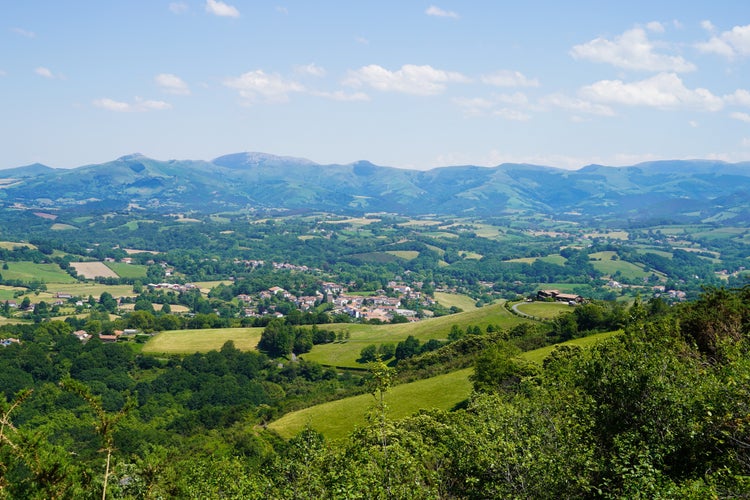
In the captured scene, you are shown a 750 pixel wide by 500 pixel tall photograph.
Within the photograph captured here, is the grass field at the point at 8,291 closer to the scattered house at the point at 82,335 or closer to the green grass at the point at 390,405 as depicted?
the scattered house at the point at 82,335

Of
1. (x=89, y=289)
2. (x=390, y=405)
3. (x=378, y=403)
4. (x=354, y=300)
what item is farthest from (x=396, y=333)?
(x=89, y=289)

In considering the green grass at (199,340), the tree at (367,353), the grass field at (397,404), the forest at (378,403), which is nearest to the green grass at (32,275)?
the forest at (378,403)

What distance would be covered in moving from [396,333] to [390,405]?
49.6 meters

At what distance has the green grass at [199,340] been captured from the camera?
96875mm

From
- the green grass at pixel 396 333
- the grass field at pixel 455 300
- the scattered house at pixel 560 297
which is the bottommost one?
the grass field at pixel 455 300

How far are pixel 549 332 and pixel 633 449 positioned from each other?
5749 centimetres

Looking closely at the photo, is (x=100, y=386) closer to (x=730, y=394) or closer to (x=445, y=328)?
(x=445, y=328)

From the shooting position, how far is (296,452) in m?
20.2

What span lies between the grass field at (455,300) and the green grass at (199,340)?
79719 millimetres

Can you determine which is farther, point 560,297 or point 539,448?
Result: point 560,297

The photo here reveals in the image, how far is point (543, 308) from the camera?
93.6 metres

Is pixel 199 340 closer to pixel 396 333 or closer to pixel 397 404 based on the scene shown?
pixel 396 333

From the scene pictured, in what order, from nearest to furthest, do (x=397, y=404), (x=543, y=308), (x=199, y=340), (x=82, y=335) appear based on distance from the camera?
(x=397, y=404) → (x=543, y=308) → (x=199, y=340) → (x=82, y=335)

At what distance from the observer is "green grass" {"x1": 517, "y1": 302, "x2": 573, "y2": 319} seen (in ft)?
288
